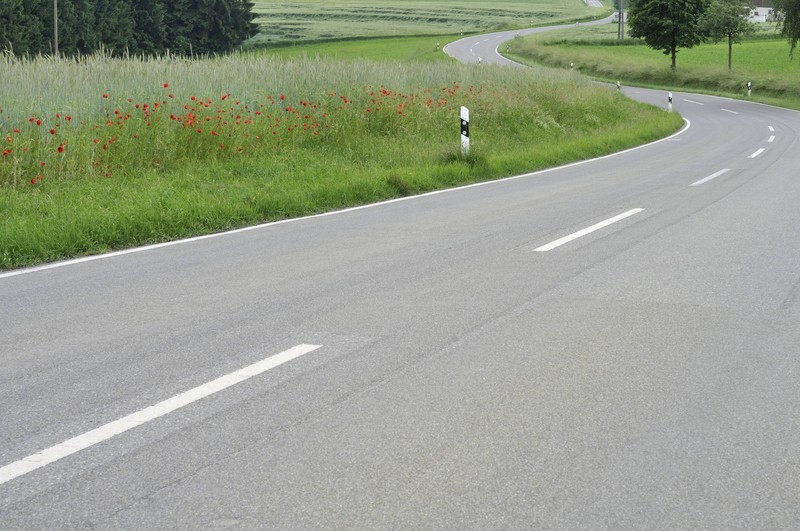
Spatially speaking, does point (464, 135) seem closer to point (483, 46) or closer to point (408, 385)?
point (408, 385)

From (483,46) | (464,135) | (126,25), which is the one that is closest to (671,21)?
(483,46)

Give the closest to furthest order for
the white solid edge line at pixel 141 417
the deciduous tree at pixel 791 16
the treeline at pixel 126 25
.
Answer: the white solid edge line at pixel 141 417 → the deciduous tree at pixel 791 16 → the treeline at pixel 126 25

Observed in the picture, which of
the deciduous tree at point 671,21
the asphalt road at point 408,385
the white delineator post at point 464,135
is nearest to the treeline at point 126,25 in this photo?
the deciduous tree at point 671,21

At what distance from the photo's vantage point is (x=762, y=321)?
21.9 feet

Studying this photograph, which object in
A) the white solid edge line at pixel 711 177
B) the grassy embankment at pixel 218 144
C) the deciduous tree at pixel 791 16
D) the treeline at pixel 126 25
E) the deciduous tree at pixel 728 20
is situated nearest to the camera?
the grassy embankment at pixel 218 144

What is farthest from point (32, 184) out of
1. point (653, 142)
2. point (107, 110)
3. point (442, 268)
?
point (653, 142)

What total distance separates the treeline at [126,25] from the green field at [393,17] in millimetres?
9089

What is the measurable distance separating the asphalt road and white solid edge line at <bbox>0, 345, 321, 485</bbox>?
0.02 meters

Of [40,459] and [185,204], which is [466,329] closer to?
[40,459]

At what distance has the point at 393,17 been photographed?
11325 centimetres

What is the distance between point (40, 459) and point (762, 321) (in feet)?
15.6

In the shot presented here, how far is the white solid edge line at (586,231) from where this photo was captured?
9.51 metres

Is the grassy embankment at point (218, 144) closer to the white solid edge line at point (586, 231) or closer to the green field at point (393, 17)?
the white solid edge line at point (586, 231)

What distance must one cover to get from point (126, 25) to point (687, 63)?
41.1 meters
